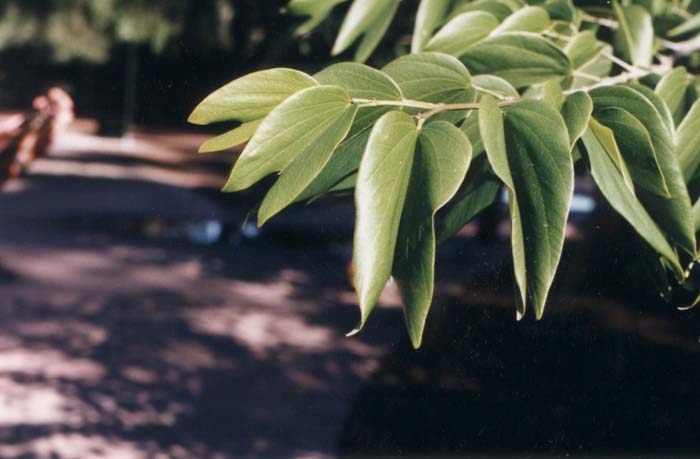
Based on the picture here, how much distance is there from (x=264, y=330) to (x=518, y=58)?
4.96 meters

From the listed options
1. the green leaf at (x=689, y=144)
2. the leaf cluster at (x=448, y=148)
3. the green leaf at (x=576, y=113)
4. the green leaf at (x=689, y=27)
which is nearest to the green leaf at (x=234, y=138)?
the leaf cluster at (x=448, y=148)

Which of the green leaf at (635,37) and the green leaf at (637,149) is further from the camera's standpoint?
the green leaf at (635,37)

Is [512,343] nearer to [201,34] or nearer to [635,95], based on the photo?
[635,95]

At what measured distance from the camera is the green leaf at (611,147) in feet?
2.22

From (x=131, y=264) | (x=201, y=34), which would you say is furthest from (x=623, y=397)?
(x=131, y=264)

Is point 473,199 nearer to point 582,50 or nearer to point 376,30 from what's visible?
point 582,50

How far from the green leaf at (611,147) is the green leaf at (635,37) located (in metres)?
0.35

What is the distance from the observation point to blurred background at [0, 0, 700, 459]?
198cm

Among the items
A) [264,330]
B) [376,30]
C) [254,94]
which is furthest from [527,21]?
[264,330]

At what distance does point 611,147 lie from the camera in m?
0.69

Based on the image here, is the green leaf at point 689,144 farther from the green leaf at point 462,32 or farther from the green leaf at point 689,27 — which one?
the green leaf at point 689,27

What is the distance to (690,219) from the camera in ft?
2.37

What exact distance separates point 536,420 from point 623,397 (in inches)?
10.6

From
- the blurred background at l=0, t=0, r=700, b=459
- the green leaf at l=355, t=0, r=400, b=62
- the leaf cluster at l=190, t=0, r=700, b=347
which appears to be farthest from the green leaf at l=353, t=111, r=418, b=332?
the green leaf at l=355, t=0, r=400, b=62
